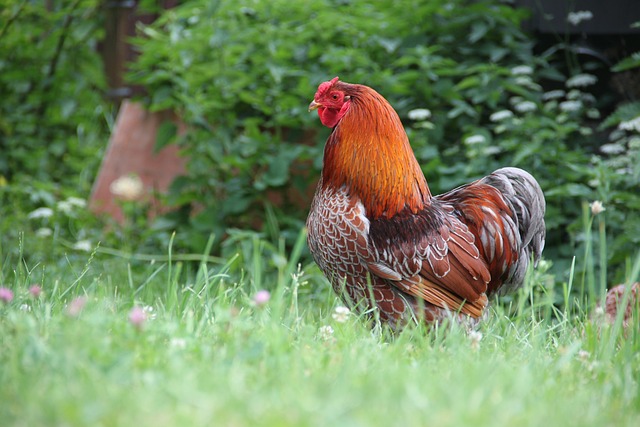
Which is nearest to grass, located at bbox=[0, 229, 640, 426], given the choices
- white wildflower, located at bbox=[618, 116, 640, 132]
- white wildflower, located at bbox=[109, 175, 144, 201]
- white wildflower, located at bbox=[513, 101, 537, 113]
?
white wildflower, located at bbox=[618, 116, 640, 132]

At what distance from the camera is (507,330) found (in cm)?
309

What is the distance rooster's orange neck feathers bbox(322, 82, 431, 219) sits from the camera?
326 centimetres

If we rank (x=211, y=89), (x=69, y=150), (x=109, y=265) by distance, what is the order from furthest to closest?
(x=69, y=150), (x=211, y=89), (x=109, y=265)

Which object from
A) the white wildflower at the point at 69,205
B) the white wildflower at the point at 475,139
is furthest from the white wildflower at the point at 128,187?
the white wildflower at the point at 475,139

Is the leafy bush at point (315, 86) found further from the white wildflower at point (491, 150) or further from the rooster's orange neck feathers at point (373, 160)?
the rooster's orange neck feathers at point (373, 160)

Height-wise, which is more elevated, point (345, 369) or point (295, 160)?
point (345, 369)

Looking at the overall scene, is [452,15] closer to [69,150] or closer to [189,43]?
[189,43]

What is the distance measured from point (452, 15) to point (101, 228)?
3.36 m

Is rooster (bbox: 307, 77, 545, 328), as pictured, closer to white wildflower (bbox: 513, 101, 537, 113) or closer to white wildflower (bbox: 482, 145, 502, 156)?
Answer: white wildflower (bbox: 482, 145, 502, 156)

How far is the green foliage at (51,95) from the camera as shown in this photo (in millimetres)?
8164

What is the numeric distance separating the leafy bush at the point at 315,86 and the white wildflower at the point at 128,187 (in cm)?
54

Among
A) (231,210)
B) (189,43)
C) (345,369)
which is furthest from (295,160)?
(345,369)

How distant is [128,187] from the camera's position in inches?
230

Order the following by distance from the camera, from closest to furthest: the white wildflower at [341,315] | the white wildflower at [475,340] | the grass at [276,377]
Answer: the grass at [276,377], the white wildflower at [475,340], the white wildflower at [341,315]
